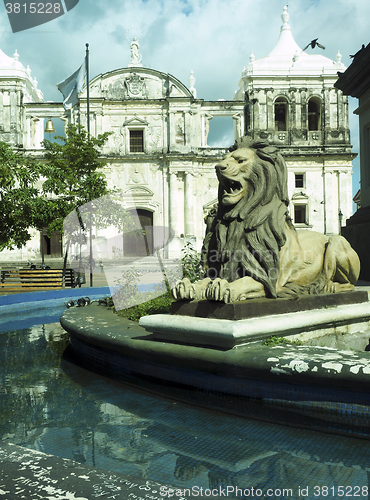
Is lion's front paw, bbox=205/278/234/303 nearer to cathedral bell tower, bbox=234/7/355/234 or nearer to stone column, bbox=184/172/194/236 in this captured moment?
stone column, bbox=184/172/194/236

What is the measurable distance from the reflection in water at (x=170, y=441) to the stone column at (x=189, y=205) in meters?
25.2

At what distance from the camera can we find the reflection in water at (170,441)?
1941 millimetres

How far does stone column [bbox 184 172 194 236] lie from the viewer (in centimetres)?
2842

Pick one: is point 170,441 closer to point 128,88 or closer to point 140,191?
point 140,191

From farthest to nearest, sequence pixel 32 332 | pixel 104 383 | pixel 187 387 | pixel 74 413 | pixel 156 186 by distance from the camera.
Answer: pixel 156 186 < pixel 32 332 < pixel 104 383 < pixel 187 387 < pixel 74 413

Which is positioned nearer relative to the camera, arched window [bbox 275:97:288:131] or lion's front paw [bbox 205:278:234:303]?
lion's front paw [bbox 205:278:234:303]

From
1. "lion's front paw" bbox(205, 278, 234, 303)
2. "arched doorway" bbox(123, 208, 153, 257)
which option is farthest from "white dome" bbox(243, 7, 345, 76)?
"lion's front paw" bbox(205, 278, 234, 303)

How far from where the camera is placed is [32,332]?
592 centimetres

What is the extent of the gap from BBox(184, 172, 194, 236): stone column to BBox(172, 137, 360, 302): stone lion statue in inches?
969

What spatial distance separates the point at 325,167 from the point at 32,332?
27022 mm

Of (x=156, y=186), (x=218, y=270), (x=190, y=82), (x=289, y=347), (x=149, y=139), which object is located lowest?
(x=289, y=347)

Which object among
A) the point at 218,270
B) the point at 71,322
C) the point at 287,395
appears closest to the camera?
the point at 287,395

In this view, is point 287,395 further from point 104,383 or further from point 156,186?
point 156,186

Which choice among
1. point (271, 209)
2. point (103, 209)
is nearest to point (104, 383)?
point (271, 209)
